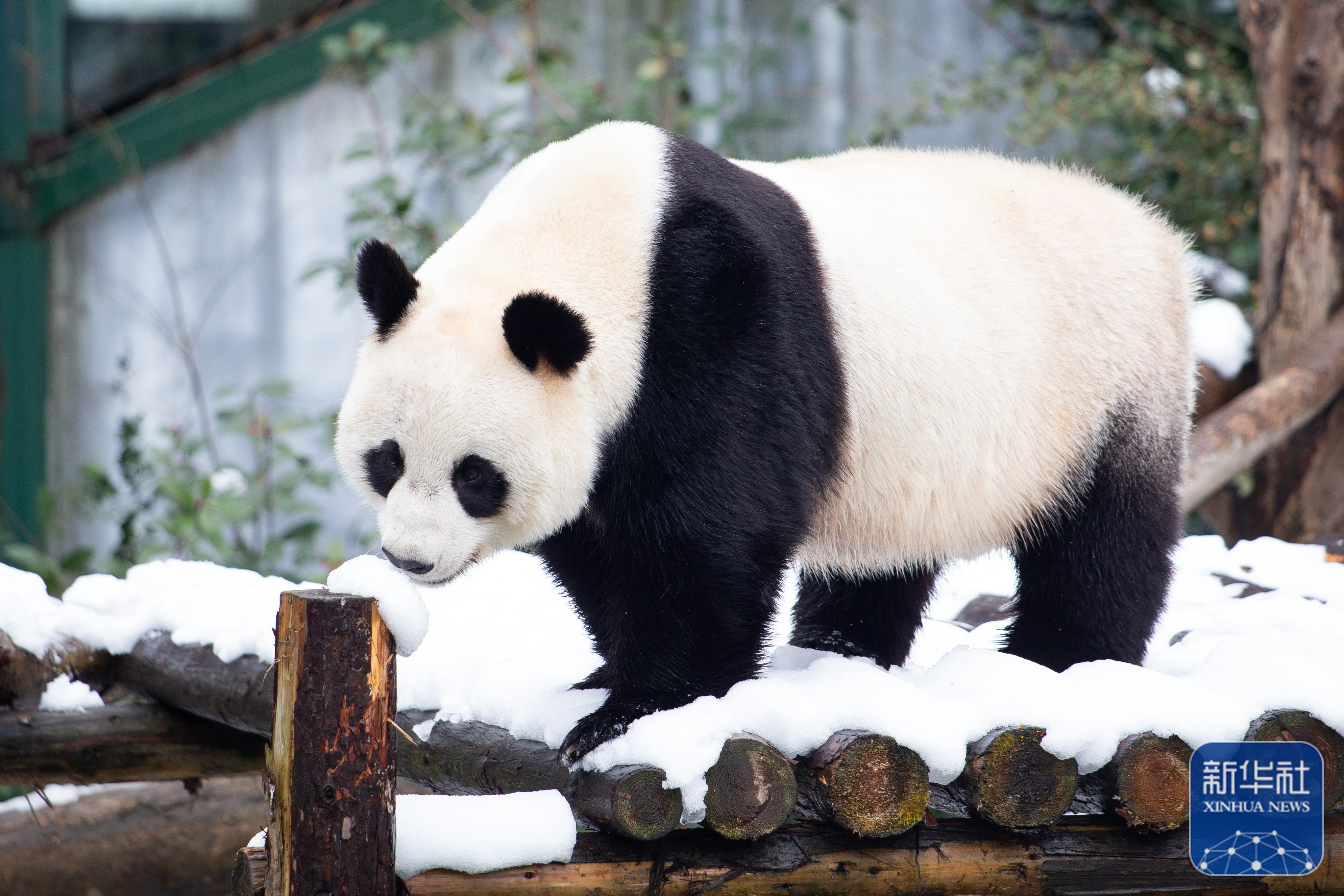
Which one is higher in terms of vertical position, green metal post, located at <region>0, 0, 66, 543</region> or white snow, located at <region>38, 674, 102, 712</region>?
green metal post, located at <region>0, 0, 66, 543</region>

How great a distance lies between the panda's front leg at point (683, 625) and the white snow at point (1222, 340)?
13.4 ft

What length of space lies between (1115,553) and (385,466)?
5.55 feet

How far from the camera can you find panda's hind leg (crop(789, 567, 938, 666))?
127 inches

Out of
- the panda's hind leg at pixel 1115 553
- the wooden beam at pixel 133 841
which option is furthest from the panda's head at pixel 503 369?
the wooden beam at pixel 133 841

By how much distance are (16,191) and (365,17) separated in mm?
1932

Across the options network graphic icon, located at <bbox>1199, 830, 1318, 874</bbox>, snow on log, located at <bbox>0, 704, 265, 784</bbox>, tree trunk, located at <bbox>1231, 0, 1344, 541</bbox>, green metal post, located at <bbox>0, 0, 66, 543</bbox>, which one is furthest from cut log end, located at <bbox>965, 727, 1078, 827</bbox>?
green metal post, located at <bbox>0, 0, 66, 543</bbox>

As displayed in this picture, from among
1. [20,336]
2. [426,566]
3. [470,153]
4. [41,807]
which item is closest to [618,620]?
[426,566]

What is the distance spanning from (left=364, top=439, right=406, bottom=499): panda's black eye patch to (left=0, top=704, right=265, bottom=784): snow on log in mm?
1570

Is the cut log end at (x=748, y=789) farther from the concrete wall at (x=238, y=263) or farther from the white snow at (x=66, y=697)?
the concrete wall at (x=238, y=263)

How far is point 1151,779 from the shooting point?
2.34 metres

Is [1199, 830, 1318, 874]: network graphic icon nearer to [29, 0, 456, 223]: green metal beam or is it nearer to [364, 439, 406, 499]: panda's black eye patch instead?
[364, 439, 406, 499]: panda's black eye patch

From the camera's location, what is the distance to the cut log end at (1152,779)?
2.33m

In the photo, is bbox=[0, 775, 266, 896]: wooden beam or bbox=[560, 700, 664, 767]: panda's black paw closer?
bbox=[560, 700, 664, 767]: panda's black paw

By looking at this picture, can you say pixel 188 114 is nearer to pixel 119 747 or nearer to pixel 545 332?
pixel 119 747
